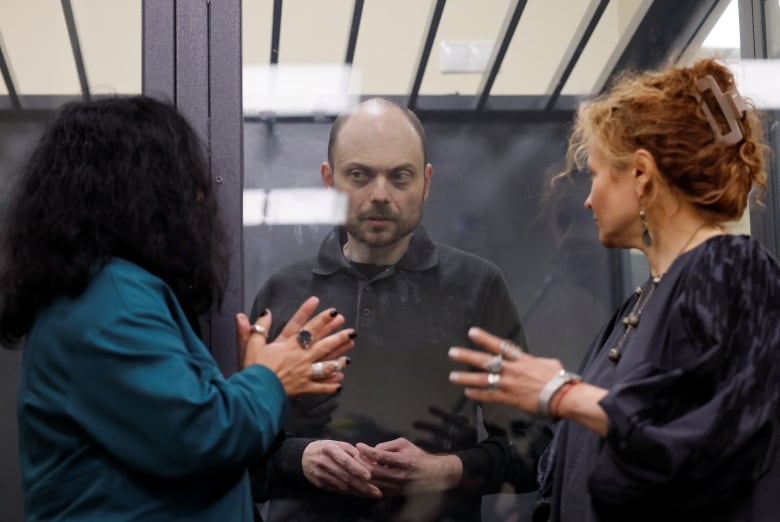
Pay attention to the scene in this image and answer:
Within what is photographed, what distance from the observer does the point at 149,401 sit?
2281 millimetres

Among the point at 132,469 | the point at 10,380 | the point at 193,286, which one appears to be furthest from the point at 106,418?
the point at 10,380

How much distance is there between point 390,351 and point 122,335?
0.96 metres

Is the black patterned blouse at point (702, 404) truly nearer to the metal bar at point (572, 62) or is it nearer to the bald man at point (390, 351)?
the bald man at point (390, 351)

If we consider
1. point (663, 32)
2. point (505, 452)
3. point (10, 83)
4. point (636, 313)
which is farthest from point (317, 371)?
point (663, 32)

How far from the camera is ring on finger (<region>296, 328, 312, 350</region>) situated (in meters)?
2.73

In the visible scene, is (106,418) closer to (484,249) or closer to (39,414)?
(39,414)

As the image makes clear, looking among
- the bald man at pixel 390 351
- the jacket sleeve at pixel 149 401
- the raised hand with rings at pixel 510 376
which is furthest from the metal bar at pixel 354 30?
the jacket sleeve at pixel 149 401

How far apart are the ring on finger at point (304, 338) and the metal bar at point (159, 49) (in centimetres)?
83

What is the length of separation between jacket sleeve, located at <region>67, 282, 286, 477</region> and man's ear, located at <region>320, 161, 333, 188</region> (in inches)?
34.5

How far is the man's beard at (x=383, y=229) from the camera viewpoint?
314cm

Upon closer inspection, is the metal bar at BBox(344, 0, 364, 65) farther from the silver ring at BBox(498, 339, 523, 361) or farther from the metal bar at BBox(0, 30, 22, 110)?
the silver ring at BBox(498, 339, 523, 361)

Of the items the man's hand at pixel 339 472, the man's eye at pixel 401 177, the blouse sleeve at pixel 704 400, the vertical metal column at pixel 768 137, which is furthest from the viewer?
the vertical metal column at pixel 768 137

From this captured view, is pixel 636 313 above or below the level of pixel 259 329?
above

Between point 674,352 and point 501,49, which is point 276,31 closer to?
point 501,49
